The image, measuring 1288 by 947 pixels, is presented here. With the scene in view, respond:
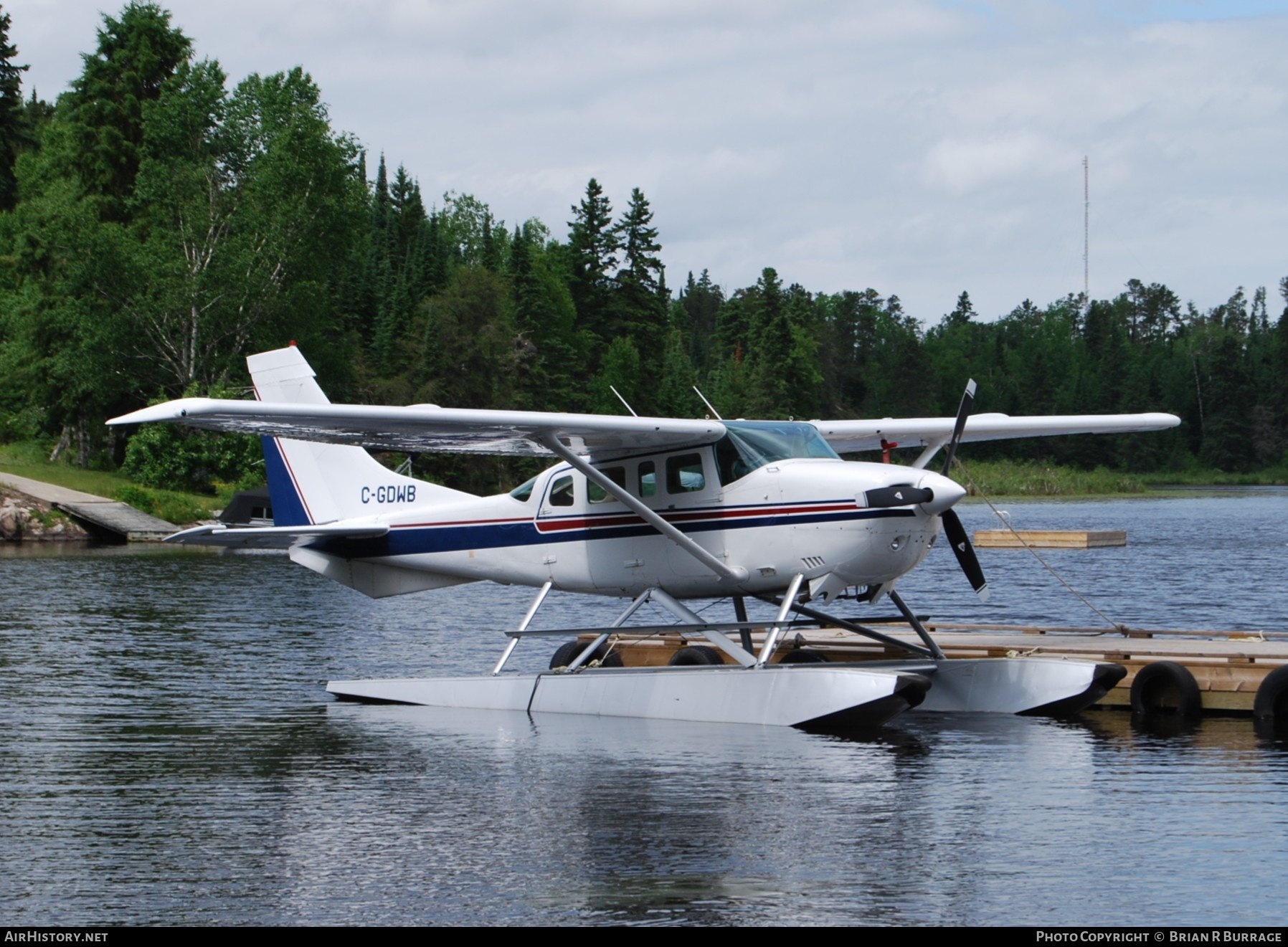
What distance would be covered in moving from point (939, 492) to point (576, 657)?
15.4ft

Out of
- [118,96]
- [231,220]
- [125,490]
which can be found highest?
[118,96]

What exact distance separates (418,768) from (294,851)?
8.38ft

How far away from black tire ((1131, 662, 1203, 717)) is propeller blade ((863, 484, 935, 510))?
2767 mm

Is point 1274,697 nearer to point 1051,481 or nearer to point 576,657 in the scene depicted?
point 576,657

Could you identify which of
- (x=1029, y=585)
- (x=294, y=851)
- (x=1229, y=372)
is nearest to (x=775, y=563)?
(x=294, y=851)

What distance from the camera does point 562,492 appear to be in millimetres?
12953

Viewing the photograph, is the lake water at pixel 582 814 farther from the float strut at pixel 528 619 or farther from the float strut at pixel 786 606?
the float strut at pixel 786 606

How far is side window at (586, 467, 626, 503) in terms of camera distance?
12414mm

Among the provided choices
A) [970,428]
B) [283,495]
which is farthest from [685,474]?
[283,495]

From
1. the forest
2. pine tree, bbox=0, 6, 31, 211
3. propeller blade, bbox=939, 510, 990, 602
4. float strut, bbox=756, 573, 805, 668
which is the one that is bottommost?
float strut, bbox=756, 573, 805, 668

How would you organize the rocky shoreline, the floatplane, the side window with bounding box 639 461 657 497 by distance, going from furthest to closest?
the rocky shoreline
the side window with bounding box 639 461 657 497
the floatplane

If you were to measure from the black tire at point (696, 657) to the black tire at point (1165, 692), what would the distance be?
3787mm

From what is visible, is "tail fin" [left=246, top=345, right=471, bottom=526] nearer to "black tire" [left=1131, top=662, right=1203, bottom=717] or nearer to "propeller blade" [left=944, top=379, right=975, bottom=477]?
"propeller blade" [left=944, top=379, right=975, bottom=477]

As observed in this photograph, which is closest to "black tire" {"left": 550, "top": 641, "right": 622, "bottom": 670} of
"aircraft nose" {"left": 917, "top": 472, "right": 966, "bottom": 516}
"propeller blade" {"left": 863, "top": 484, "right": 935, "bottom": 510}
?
"propeller blade" {"left": 863, "top": 484, "right": 935, "bottom": 510}
